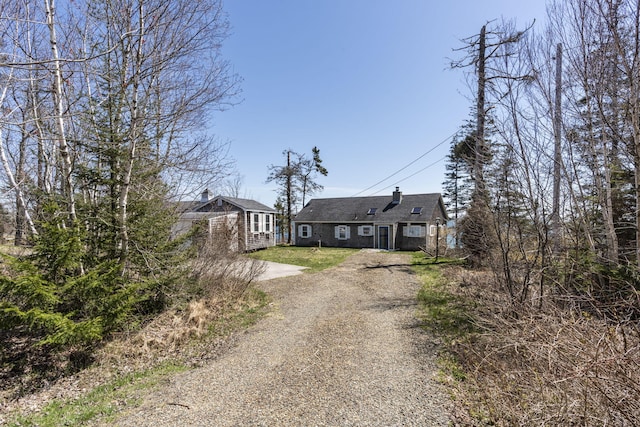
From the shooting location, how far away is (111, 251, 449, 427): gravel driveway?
3379 mm

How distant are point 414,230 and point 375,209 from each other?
368 cm

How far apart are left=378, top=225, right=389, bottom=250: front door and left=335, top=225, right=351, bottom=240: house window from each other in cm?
256

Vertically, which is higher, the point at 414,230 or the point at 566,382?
the point at 414,230

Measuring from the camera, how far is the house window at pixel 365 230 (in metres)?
22.7

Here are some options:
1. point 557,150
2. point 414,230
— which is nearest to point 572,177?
point 557,150

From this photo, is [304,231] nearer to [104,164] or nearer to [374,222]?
[374,222]

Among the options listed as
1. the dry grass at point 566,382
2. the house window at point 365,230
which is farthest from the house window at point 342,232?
the dry grass at point 566,382

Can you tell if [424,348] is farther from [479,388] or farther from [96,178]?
[96,178]

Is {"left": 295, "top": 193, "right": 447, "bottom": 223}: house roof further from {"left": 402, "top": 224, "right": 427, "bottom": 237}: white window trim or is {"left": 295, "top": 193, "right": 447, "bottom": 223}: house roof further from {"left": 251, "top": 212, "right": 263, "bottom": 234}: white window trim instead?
{"left": 251, "top": 212, "right": 263, "bottom": 234}: white window trim

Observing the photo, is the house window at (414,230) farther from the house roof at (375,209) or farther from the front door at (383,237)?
the front door at (383,237)

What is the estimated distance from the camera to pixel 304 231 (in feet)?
83.4

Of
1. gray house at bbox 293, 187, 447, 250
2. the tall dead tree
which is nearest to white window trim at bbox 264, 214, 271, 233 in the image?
gray house at bbox 293, 187, 447, 250

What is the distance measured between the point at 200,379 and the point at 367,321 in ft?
11.9

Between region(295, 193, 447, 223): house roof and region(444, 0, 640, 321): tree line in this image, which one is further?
region(295, 193, 447, 223): house roof
